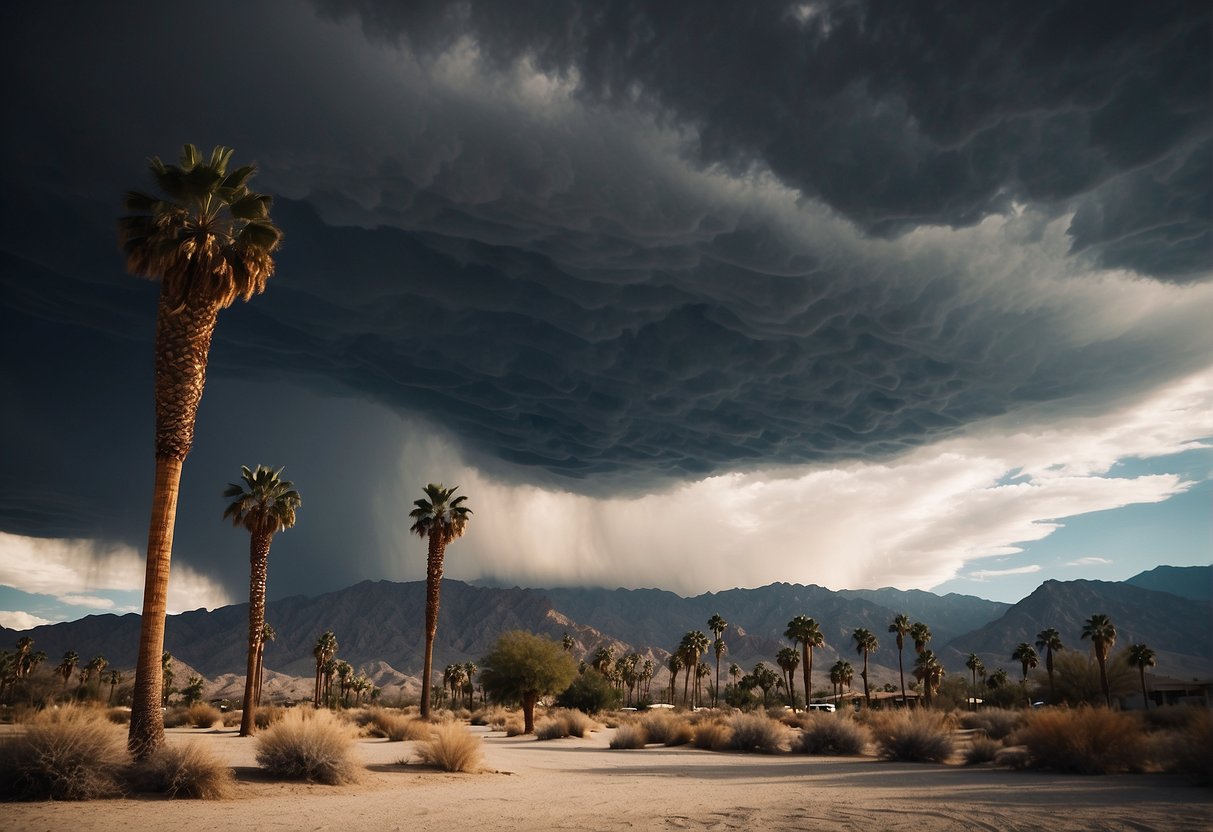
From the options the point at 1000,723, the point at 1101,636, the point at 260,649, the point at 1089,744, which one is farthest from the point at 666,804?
the point at 1101,636

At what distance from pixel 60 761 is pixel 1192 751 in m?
23.8

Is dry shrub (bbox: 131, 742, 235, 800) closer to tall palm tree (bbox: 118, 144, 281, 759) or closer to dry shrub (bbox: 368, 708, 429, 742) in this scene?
tall palm tree (bbox: 118, 144, 281, 759)

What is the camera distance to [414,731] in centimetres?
3694

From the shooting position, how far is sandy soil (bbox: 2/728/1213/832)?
41.2 feet

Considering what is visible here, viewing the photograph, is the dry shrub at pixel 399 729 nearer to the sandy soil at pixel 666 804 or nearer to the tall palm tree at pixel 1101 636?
the sandy soil at pixel 666 804

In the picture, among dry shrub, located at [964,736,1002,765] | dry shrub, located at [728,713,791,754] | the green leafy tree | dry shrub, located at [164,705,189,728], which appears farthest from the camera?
dry shrub, located at [164,705,189,728]

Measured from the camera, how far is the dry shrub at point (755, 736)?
34438 mm

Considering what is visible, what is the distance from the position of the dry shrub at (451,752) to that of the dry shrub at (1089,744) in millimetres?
16322

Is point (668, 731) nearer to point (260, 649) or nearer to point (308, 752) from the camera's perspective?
point (308, 752)

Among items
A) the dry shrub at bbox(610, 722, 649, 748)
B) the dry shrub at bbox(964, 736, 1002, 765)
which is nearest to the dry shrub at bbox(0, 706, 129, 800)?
the dry shrub at bbox(964, 736, 1002, 765)

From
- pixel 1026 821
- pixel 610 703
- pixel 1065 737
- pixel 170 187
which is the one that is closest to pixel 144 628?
pixel 170 187

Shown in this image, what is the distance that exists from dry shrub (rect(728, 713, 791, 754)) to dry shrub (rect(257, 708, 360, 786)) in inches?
812

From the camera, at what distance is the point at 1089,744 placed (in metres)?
20.8

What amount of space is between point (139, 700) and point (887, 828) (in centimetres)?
1702
